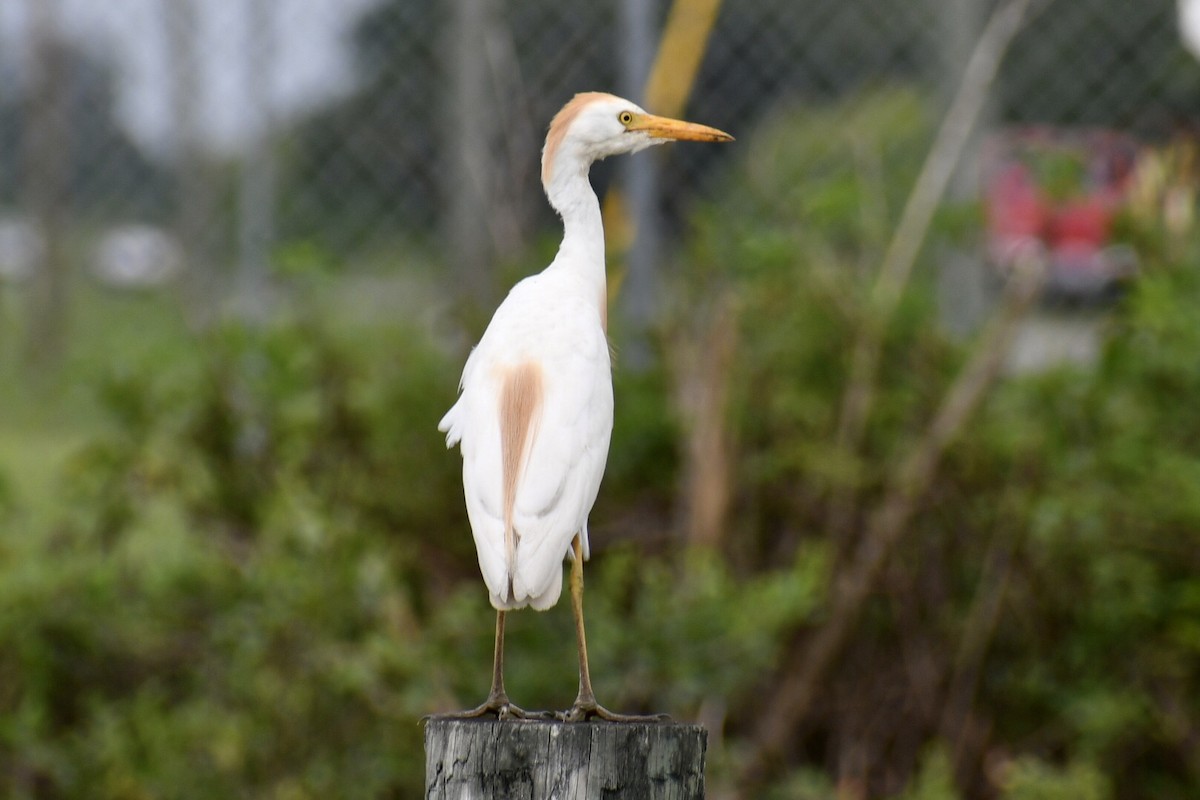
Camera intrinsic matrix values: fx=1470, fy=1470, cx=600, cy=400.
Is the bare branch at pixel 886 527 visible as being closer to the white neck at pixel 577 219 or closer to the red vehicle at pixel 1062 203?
the red vehicle at pixel 1062 203

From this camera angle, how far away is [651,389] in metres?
4.24

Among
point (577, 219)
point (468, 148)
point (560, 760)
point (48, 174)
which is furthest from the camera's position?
point (48, 174)

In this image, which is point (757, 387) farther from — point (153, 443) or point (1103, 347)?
point (153, 443)

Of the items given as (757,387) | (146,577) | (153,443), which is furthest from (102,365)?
(757,387)

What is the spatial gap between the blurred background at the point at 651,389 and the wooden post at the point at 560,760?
145 centimetres

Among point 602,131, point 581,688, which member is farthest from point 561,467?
point 602,131

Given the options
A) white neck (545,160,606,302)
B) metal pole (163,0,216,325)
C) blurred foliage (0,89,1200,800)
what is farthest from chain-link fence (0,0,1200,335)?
white neck (545,160,606,302)

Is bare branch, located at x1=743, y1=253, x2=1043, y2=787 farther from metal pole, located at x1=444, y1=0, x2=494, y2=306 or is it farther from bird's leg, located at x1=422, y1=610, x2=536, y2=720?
bird's leg, located at x1=422, y1=610, x2=536, y2=720

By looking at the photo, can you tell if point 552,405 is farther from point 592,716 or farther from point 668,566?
point 668,566

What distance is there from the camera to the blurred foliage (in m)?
3.68

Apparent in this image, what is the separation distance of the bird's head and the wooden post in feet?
3.02

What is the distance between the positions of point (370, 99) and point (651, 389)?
1490 mm

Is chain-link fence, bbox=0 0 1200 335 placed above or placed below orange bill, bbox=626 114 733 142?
above

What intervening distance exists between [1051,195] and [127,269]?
9.87ft
